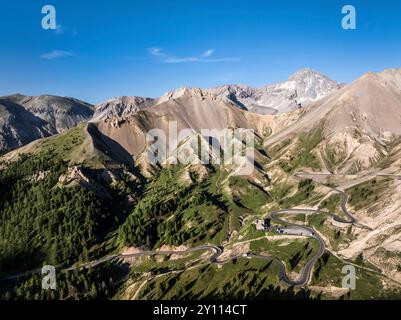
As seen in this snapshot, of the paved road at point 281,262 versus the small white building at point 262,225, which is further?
the small white building at point 262,225

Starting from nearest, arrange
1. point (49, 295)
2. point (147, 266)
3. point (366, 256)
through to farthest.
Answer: point (366, 256)
point (49, 295)
point (147, 266)

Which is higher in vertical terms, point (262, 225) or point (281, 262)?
point (262, 225)

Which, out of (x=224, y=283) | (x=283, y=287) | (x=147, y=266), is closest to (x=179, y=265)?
(x=147, y=266)

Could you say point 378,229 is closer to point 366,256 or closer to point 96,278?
point 366,256

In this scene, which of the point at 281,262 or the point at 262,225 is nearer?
the point at 281,262

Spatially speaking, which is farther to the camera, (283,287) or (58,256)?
(58,256)

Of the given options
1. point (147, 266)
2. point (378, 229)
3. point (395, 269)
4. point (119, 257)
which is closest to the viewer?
point (395, 269)

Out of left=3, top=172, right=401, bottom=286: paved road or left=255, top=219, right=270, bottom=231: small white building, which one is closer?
left=3, top=172, right=401, bottom=286: paved road

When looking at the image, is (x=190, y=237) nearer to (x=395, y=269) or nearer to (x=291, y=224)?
(x=291, y=224)
